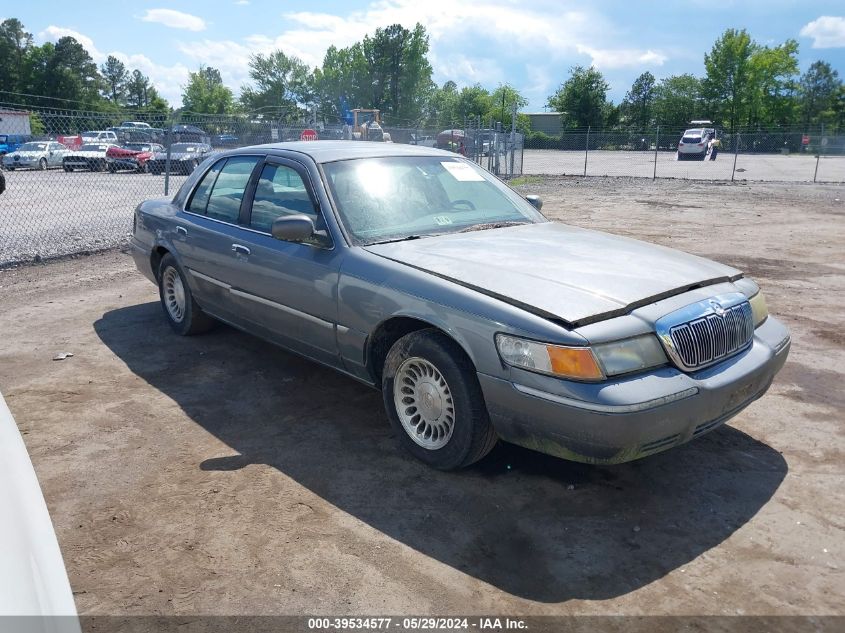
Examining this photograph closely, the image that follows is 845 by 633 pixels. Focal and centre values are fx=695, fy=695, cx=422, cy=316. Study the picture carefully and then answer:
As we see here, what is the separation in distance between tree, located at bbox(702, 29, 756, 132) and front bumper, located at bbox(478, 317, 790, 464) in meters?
76.2

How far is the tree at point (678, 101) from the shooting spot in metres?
71.8

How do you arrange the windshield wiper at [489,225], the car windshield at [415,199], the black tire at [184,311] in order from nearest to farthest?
1. the car windshield at [415,199]
2. the windshield wiper at [489,225]
3. the black tire at [184,311]

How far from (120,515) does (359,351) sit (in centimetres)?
146

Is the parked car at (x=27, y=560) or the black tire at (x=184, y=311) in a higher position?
the parked car at (x=27, y=560)

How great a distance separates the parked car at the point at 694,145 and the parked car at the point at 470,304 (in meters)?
39.4

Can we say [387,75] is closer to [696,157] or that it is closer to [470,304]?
[696,157]

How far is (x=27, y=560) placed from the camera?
139cm

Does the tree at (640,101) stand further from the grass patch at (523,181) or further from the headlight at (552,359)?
the headlight at (552,359)

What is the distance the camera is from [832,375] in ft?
16.6

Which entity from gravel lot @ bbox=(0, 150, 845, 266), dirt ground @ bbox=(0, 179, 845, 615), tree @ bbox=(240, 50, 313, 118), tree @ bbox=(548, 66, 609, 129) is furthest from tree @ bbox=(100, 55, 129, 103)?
dirt ground @ bbox=(0, 179, 845, 615)

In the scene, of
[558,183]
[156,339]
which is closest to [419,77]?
[558,183]

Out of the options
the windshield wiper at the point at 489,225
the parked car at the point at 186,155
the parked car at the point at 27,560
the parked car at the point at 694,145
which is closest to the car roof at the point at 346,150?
the windshield wiper at the point at 489,225

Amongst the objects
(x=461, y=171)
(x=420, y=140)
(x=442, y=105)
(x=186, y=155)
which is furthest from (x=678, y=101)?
(x=461, y=171)

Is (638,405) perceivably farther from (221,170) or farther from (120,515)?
(221,170)
